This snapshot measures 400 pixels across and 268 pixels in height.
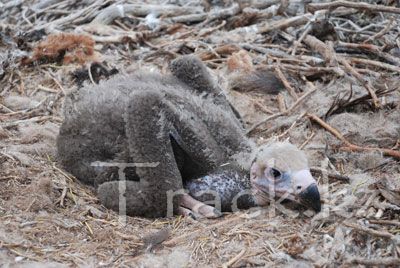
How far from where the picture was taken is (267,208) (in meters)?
4.03

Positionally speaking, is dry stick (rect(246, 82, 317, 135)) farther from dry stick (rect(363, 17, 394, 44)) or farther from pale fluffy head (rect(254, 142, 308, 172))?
dry stick (rect(363, 17, 394, 44))

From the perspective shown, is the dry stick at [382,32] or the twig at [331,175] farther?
the dry stick at [382,32]

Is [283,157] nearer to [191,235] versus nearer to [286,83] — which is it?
[191,235]

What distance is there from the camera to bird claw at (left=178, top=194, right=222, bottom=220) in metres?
3.97

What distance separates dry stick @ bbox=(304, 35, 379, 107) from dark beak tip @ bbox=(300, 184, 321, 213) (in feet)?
4.75

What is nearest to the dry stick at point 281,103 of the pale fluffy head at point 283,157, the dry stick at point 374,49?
the dry stick at point 374,49

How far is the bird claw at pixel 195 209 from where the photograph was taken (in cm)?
397

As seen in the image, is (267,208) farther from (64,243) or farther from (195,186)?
(64,243)

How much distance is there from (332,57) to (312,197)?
2159mm

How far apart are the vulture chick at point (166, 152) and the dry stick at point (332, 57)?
3.44 ft

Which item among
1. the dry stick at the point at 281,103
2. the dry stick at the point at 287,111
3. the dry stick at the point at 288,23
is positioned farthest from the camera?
the dry stick at the point at 288,23

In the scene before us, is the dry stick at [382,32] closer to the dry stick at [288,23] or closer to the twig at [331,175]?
the dry stick at [288,23]

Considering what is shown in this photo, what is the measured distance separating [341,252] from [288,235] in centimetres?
37

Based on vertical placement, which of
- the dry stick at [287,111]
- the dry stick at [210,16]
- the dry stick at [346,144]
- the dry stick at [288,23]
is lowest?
the dry stick at [346,144]
